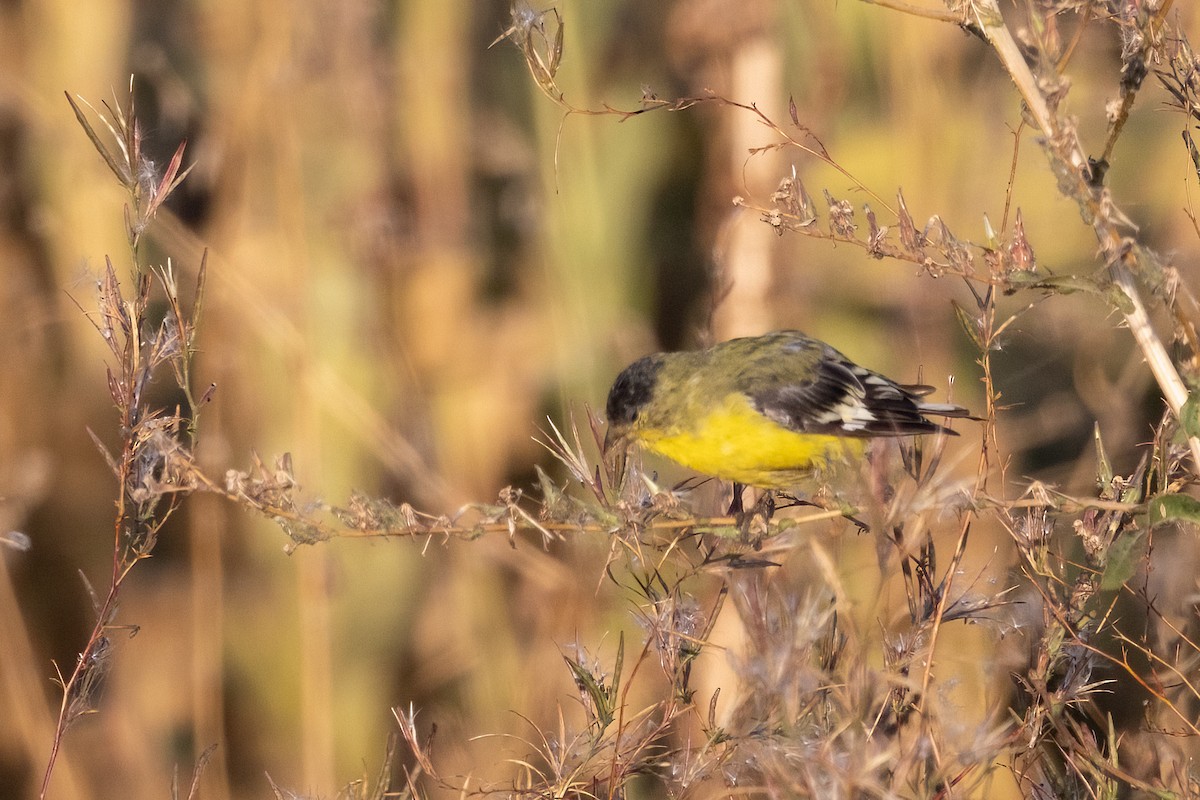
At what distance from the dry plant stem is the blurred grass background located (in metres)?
1.66

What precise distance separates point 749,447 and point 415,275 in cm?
138

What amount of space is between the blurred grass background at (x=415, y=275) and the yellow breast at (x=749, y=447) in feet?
2.20

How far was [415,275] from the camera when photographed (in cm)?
314

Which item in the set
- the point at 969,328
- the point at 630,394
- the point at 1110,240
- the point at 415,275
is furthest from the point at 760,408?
the point at 415,275

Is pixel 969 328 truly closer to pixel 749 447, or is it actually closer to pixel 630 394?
pixel 749 447

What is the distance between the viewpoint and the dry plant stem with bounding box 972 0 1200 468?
1097 mm

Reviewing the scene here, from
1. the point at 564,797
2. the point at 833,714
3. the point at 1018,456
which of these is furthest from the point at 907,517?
the point at 1018,456

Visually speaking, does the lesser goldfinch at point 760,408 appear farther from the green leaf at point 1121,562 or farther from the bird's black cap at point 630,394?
the green leaf at point 1121,562

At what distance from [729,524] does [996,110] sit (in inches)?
84.5

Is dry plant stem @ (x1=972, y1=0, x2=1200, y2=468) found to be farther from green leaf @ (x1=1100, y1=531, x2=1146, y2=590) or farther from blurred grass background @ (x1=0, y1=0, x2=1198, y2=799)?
blurred grass background @ (x1=0, y1=0, x2=1198, y2=799)

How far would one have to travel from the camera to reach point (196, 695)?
267 centimetres

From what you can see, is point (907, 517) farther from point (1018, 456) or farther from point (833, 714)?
point (1018, 456)

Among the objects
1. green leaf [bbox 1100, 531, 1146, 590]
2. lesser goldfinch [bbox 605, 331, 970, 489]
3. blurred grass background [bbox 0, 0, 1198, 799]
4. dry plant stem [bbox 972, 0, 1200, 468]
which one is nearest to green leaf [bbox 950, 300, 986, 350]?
dry plant stem [bbox 972, 0, 1200, 468]

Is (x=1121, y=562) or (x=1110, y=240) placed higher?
(x=1110, y=240)
